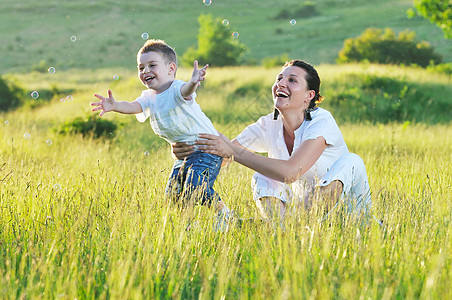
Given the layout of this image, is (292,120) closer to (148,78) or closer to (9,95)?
(148,78)

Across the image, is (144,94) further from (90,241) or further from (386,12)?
(386,12)

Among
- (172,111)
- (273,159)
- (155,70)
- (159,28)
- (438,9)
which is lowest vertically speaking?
(273,159)

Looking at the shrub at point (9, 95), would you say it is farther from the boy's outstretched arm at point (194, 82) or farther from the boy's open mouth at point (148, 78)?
the boy's outstretched arm at point (194, 82)

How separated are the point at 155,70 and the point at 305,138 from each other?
56.8 inches

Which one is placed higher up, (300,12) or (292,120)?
(300,12)

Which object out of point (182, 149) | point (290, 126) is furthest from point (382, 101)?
point (182, 149)

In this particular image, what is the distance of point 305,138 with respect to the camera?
4746 millimetres

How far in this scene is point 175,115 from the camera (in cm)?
491

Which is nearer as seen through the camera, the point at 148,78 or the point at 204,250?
the point at 204,250

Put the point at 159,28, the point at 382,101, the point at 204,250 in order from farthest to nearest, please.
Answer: the point at 159,28
the point at 382,101
the point at 204,250

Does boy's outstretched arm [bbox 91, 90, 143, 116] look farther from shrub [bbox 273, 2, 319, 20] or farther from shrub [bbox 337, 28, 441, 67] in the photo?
shrub [bbox 273, 2, 319, 20]

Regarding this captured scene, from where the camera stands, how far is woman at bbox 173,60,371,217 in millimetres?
4613

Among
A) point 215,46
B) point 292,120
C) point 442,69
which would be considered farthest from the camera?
point 215,46

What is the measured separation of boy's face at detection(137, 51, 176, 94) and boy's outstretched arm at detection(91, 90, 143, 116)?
0.24 meters
